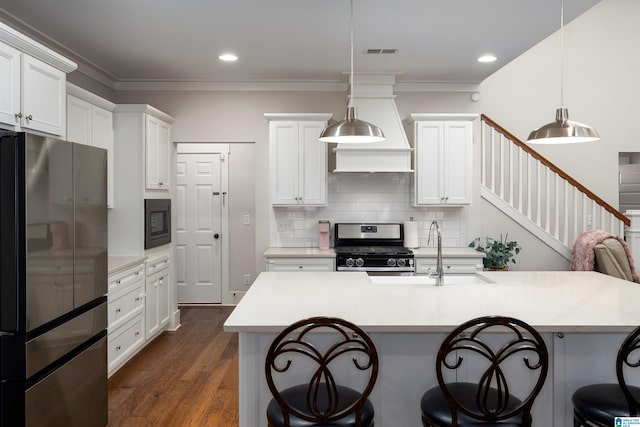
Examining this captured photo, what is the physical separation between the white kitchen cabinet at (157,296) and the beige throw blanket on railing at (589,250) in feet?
14.3

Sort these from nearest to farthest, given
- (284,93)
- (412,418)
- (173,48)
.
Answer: (412,418)
(173,48)
(284,93)

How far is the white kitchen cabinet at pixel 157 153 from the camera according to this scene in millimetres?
4523

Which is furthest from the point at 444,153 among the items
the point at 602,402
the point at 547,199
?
the point at 602,402

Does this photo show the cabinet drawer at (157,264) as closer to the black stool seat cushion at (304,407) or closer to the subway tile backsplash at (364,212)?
the subway tile backsplash at (364,212)

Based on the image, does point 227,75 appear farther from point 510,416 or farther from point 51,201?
point 510,416

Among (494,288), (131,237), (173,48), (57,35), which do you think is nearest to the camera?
(494,288)

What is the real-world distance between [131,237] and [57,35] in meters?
1.81

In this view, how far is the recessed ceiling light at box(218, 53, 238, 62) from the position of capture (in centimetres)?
432

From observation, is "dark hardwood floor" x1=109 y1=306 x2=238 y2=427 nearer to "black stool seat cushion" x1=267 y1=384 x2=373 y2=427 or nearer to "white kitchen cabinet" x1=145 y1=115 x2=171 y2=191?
"black stool seat cushion" x1=267 y1=384 x2=373 y2=427

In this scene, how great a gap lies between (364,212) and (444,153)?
110 centimetres

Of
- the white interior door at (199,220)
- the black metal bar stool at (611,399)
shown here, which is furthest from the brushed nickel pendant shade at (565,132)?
the white interior door at (199,220)

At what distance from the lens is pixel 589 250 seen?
15.8ft

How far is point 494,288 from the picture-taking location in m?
2.82

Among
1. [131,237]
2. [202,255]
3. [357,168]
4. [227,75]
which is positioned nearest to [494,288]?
[357,168]
